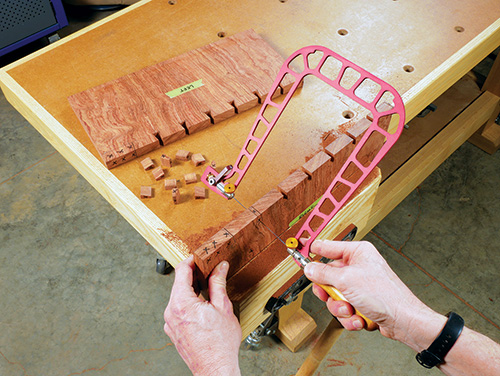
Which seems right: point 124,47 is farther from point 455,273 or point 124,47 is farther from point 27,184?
point 455,273

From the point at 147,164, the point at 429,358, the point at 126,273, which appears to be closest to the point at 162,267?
the point at 126,273

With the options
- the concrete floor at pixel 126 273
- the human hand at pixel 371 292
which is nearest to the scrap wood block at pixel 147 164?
the human hand at pixel 371 292

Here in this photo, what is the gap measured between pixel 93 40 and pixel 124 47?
0.41 ft

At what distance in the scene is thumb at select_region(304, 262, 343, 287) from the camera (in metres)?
1.05

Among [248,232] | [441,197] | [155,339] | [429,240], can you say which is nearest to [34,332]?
[155,339]

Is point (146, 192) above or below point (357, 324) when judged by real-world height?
above

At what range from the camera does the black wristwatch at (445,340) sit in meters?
1.06

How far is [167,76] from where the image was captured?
1.52m

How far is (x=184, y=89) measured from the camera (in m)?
1.47

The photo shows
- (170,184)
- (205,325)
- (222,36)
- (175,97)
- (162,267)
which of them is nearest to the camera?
(205,325)

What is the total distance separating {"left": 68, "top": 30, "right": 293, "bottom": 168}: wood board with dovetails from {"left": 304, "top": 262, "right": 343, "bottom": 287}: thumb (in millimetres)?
559

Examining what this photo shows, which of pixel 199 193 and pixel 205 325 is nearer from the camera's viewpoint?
pixel 205 325

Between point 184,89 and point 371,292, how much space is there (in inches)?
33.0

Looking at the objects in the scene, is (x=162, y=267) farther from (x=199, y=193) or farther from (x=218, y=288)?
(x=218, y=288)
